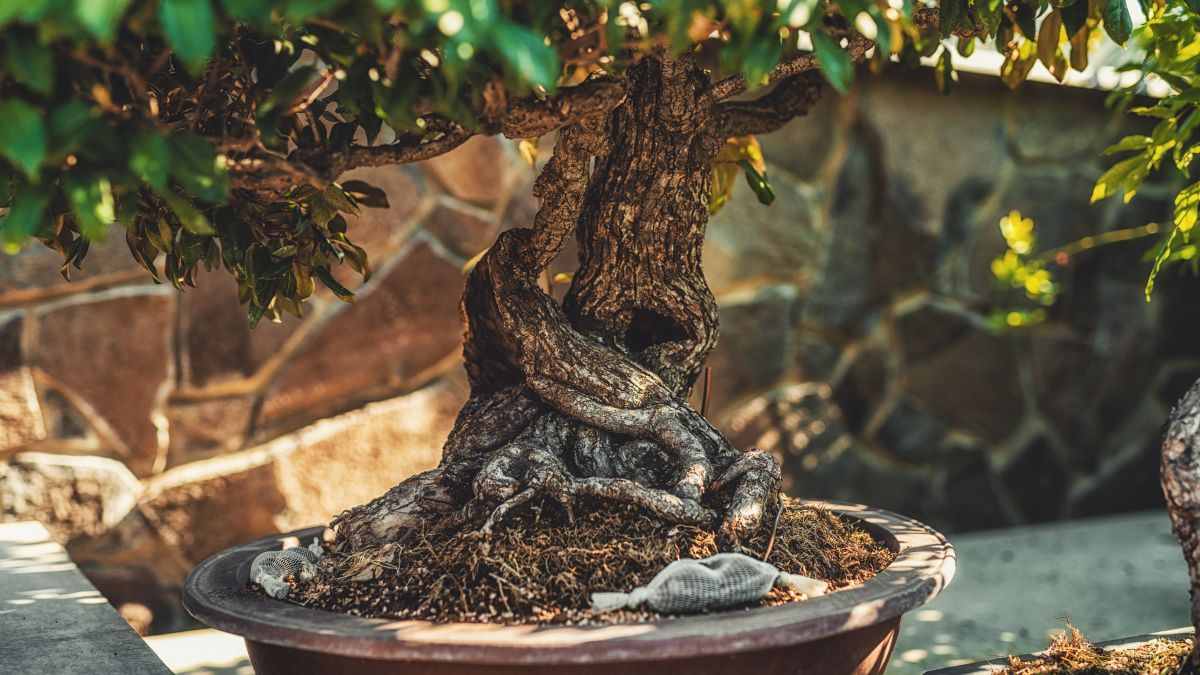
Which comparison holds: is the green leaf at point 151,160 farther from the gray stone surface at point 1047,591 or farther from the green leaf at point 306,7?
the gray stone surface at point 1047,591

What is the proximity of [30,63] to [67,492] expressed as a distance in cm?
176

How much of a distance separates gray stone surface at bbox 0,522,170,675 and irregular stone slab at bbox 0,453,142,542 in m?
0.40

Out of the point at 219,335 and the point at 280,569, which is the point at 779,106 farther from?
the point at 219,335

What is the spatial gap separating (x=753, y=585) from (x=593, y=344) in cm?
44

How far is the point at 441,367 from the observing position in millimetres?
2613

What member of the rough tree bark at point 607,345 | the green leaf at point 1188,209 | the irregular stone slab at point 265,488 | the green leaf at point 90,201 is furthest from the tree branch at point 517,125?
the irregular stone slab at point 265,488

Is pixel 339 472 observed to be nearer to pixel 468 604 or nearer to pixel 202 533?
pixel 202 533

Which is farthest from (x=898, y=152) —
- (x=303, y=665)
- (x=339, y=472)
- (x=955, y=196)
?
(x=303, y=665)

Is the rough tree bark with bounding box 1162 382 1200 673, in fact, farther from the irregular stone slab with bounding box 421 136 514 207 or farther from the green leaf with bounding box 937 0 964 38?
the irregular stone slab with bounding box 421 136 514 207

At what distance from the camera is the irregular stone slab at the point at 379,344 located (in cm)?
249

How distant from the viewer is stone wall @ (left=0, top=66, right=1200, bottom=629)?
2.32 m

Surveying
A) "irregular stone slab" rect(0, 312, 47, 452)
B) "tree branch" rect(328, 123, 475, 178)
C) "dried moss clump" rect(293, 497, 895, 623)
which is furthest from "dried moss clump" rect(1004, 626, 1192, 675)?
"irregular stone slab" rect(0, 312, 47, 452)

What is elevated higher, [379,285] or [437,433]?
[379,285]

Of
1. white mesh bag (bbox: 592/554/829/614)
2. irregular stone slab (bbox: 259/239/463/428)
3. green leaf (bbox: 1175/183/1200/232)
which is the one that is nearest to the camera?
white mesh bag (bbox: 592/554/829/614)
